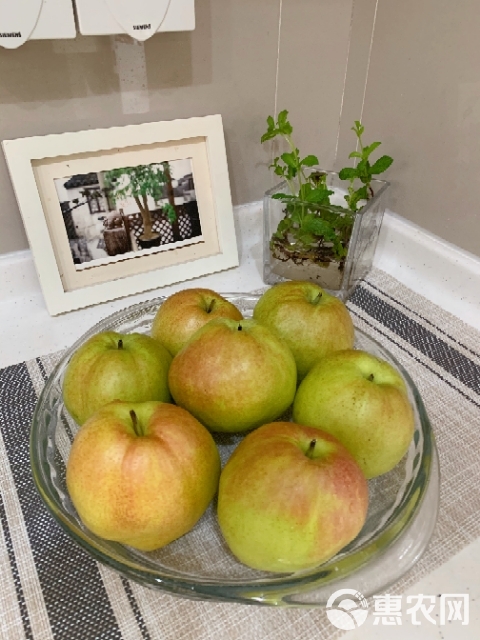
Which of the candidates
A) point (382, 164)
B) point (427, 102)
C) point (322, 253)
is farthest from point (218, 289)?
point (427, 102)

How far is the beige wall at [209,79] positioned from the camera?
681mm

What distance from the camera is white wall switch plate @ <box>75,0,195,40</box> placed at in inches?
24.8

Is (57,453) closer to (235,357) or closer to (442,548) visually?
(235,357)

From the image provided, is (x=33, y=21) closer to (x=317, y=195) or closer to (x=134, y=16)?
(x=134, y=16)

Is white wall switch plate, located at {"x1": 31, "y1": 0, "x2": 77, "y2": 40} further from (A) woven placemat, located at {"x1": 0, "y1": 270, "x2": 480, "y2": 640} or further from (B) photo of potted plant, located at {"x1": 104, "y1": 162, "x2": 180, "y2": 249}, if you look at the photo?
(A) woven placemat, located at {"x1": 0, "y1": 270, "x2": 480, "y2": 640}

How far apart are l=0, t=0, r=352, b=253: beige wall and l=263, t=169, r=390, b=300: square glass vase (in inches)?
3.8

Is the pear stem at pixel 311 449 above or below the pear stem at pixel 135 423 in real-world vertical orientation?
below

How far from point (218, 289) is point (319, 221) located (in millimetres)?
200

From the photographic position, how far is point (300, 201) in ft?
2.61

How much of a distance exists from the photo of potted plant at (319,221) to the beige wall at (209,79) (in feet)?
0.20

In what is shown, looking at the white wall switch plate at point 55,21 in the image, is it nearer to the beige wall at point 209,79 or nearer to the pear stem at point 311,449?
the beige wall at point 209,79

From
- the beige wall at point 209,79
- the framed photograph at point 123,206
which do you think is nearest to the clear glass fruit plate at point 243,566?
the framed photograph at point 123,206

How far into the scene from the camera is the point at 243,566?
407 mm

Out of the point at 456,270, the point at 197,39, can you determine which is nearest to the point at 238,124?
the point at 197,39
